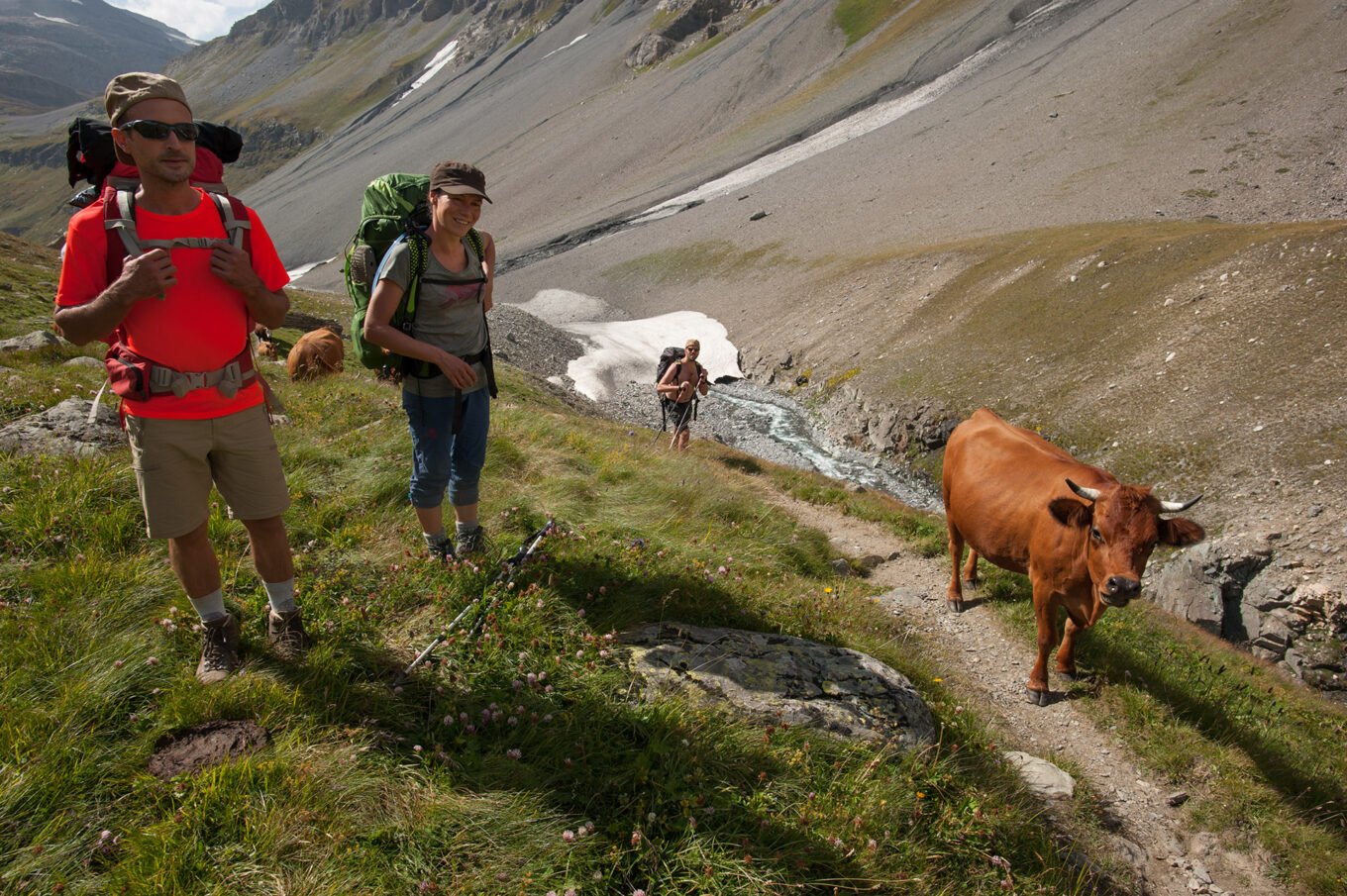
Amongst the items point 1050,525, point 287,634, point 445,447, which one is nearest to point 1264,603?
point 1050,525

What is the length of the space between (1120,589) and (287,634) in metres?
6.20

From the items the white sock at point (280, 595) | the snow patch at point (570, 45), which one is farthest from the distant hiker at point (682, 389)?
the snow patch at point (570, 45)

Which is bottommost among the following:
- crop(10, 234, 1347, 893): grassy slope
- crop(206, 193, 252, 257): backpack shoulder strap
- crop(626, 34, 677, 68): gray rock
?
crop(10, 234, 1347, 893): grassy slope

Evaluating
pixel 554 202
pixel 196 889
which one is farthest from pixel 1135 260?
pixel 554 202

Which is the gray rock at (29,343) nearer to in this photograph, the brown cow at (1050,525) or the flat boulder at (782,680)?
the flat boulder at (782,680)

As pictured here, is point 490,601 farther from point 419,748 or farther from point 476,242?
point 476,242

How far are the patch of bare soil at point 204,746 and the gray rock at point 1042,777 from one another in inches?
204

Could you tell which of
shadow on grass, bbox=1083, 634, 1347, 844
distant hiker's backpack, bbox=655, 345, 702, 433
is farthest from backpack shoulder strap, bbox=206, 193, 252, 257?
distant hiker's backpack, bbox=655, 345, 702, 433

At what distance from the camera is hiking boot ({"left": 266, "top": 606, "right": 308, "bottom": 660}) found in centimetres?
427

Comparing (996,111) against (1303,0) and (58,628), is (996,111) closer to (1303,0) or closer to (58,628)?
(1303,0)

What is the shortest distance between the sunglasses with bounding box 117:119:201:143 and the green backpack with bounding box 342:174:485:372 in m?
1.21

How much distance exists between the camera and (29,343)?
10.6 m

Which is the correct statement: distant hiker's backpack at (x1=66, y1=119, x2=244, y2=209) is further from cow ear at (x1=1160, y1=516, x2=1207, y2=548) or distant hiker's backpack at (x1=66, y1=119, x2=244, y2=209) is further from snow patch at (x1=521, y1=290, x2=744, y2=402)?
snow patch at (x1=521, y1=290, x2=744, y2=402)

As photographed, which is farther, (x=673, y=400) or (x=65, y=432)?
(x=673, y=400)
